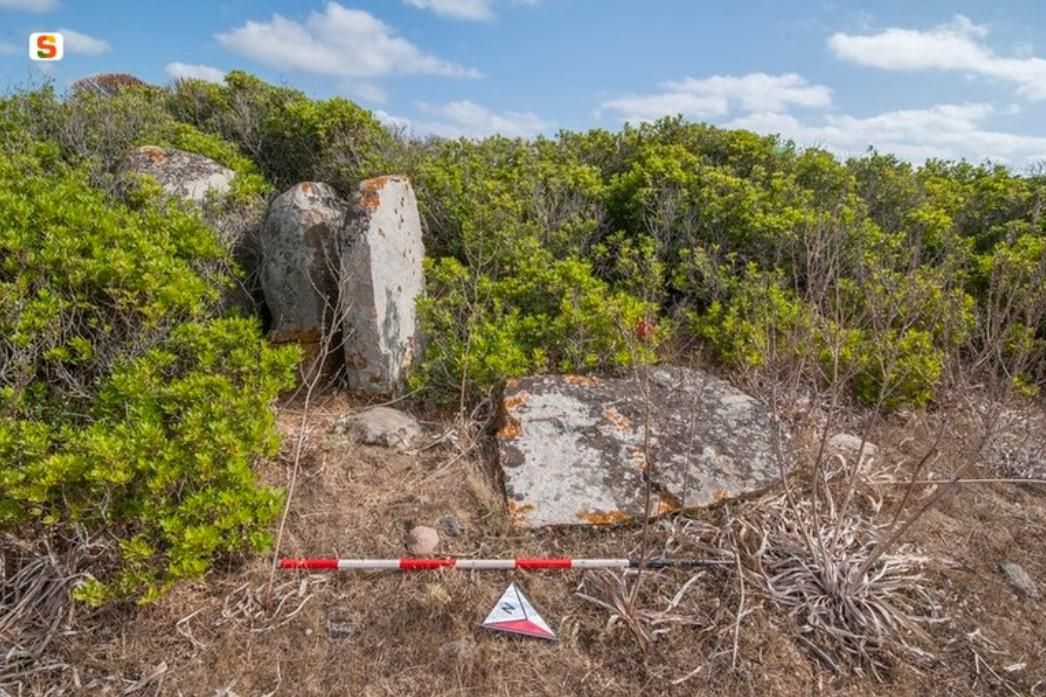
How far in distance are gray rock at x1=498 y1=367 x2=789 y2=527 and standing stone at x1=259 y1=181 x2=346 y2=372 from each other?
153cm

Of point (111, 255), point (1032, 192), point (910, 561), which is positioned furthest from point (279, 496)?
point (1032, 192)

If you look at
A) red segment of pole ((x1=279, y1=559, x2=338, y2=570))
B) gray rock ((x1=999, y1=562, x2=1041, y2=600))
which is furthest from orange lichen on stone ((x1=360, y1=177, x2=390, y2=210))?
gray rock ((x1=999, y1=562, x2=1041, y2=600))

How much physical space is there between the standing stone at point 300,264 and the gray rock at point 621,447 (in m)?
1.53

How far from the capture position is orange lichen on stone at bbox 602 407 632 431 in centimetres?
359

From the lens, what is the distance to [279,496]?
9.32 ft

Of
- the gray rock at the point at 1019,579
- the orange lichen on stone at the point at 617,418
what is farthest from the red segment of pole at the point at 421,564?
the gray rock at the point at 1019,579

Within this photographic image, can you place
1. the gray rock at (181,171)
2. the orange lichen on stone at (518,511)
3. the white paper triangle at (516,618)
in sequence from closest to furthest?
the white paper triangle at (516,618), the orange lichen on stone at (518,511), the gray rock at (181,171)

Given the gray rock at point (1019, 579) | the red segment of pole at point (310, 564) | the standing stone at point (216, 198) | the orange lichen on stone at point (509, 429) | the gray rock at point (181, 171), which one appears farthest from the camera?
the gray rock at point (181, 171)

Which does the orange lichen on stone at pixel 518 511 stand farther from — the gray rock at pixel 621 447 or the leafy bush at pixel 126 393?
the leafy bush at pixel 126 393

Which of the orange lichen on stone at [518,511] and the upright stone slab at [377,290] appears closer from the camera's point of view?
the orange lichen on stone at [518,511]

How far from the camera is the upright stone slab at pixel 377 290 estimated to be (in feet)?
12.9

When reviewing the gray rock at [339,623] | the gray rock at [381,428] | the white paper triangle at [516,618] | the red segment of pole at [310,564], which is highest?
the gray rock at [381,428]

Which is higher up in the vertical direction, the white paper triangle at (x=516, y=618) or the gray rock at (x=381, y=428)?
the gray rock at (x=381, y=428)

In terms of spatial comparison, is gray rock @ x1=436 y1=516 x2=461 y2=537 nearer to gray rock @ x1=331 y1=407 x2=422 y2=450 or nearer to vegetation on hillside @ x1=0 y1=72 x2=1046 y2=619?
gray rock @ x1=331 y1=407 x2=422 y2=450
